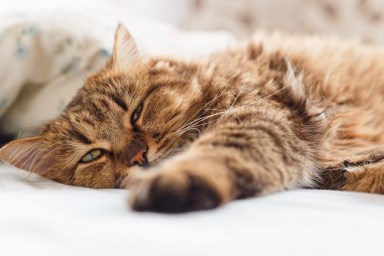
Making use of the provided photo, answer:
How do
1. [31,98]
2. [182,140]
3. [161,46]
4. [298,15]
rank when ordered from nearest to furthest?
[182,140] < [31,98] < [161,46] < [298,15]

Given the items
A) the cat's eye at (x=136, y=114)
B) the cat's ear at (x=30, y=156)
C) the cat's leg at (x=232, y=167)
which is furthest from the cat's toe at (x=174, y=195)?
the cat's ear at (x=30, y=156)

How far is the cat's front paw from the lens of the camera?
77 cm

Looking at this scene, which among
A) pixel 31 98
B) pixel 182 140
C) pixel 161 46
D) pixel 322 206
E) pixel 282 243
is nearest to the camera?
pixel 282 243

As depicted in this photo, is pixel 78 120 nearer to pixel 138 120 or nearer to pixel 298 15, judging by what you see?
pixel 138 120

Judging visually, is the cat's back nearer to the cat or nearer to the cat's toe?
the cat

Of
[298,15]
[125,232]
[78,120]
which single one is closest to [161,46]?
[78,120]

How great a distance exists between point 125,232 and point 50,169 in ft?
2.47

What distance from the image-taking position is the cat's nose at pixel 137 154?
115 centimetres

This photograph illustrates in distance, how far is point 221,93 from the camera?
1352 millimetres

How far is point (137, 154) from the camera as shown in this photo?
1.15 meters

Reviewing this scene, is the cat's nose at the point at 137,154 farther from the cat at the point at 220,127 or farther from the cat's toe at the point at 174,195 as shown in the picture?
the cat's toe at the point at 174,195

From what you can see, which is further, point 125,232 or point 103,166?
point 103,166

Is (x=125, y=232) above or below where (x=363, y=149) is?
above

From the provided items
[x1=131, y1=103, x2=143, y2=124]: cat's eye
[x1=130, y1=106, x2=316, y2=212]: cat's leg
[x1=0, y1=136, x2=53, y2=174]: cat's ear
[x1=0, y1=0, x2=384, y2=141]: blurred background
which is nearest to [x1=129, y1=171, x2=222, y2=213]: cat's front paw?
[x1=130, y1=106, x2=316, y2=212]: cat's leg
